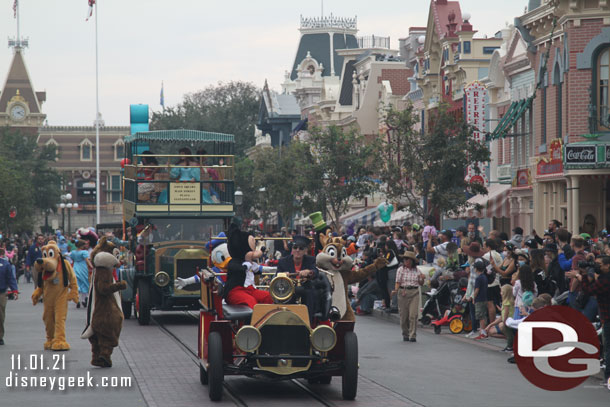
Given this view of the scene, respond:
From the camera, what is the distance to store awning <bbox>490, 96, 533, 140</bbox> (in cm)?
3359

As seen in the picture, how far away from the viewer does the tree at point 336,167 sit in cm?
4722

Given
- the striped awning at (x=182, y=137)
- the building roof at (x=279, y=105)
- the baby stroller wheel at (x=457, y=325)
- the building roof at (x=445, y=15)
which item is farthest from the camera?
the building roof at (x=279, y=105)

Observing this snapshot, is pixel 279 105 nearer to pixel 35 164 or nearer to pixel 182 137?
pixel 35 164

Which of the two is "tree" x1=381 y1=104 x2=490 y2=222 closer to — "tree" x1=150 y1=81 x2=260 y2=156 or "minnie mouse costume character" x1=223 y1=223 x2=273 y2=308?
"minnie mouse costume character" x1=223 y1=223 x2=273 y2=308

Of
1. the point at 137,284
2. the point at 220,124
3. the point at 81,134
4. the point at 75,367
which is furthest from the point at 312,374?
the point at 81,134

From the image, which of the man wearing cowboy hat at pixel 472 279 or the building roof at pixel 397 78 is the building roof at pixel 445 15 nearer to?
the building roof at pixel 397 78

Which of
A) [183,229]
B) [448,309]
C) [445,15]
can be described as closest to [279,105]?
[445,15]

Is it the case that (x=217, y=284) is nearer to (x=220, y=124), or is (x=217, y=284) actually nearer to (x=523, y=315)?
(x=523, y=315)

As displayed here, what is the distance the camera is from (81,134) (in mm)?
125812

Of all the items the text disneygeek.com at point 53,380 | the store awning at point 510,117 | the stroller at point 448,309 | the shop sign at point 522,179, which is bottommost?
the text disneygeek.com at point 53,380

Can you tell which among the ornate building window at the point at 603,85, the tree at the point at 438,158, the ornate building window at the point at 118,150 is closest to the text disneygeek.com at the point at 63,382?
the ornate building window at the point at 603,85

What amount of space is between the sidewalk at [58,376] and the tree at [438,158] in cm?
1725

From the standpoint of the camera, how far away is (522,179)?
34.5 m

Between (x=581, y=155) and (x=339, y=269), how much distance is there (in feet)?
49.1
